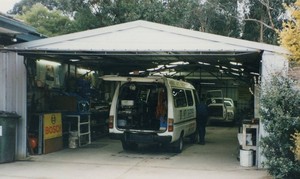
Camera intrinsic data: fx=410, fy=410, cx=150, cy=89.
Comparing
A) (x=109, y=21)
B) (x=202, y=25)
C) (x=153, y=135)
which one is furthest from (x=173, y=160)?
(x=202, y=25)

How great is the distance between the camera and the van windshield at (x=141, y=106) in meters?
11.9

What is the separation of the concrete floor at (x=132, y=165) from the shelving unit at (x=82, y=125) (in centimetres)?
59

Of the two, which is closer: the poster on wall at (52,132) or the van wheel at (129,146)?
the poster on wall at (52,132)

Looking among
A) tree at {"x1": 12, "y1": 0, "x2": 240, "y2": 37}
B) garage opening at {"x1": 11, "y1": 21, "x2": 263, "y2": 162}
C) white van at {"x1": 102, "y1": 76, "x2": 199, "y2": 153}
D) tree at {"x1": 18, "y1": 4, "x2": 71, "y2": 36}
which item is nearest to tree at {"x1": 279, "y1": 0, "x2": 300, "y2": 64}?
garage opening at {"x1": 11, "y1": 21, "x2": 263, "y2": 162}

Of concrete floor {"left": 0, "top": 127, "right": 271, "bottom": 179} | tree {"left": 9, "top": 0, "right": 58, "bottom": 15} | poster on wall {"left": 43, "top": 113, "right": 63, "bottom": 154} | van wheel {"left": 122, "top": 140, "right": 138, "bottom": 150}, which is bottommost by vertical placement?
concrete floor {"left": 0, "top": 127, "right": 271, "bottom": 179}

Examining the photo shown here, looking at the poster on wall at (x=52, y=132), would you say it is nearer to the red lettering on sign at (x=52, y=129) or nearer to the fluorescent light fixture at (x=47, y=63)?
the red lettering on sign at (x=52, y=129)

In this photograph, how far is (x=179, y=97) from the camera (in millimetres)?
12602

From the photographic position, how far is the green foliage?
26.1 ft

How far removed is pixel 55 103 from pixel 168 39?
5.61 m

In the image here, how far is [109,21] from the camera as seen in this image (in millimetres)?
24641

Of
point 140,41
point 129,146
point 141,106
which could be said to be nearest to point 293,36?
point 140,41

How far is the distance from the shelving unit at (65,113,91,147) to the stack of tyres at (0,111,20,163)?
2.98 meters

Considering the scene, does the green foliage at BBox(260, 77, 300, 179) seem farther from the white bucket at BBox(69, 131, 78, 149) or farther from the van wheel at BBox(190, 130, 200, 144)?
the white bucket at BBox(69, 131, 78, 149)

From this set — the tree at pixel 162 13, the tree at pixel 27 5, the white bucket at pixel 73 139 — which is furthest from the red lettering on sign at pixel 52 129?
the tree at pixel 27 5
